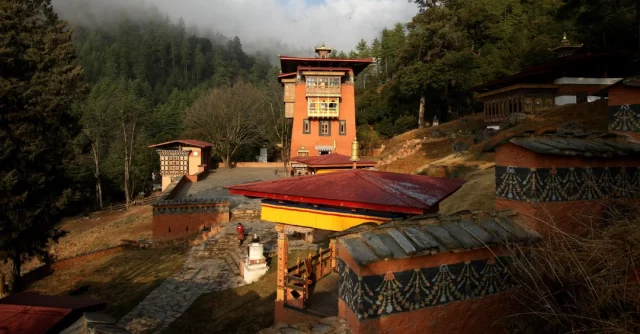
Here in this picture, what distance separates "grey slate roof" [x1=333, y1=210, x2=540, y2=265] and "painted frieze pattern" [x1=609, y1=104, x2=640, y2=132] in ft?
12.9

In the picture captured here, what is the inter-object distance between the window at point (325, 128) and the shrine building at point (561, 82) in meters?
14.7

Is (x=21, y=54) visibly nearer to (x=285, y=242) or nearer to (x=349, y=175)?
(x=285, y=242)

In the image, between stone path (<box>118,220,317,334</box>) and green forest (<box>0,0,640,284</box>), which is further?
green forest (<box>0,0,640,284</box>)

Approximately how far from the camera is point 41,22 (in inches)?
725

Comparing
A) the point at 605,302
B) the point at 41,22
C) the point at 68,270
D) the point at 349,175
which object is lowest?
the point at 68,270

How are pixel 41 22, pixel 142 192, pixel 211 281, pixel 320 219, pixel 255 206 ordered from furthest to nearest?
pixel 142 192 < pixel 255 206 < pixel 41 22 < pixel 211 281 < pixel 320 219

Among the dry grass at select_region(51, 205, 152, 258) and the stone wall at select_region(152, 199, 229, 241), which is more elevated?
the stone wall at select_region(152, 199, 229, 241)

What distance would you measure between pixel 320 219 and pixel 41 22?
19.5m

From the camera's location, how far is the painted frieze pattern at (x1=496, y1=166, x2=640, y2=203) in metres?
5.61

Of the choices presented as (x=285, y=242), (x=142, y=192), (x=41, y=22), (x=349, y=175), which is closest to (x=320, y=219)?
(x=349, y=175)

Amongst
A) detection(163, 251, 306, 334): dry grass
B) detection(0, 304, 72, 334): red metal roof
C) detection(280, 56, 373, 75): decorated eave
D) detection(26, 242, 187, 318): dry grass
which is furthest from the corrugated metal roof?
detection(280, 56, 373, 75): decorated eave

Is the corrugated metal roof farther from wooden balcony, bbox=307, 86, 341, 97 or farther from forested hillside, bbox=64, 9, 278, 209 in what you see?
wooden balcony, bbox=307, 86, 341, 97

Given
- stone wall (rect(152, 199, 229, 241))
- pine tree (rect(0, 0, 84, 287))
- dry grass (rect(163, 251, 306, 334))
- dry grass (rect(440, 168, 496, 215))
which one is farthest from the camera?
stone wall (rect(152, 199, 229, 241))

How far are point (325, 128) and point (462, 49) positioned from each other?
682 inches
